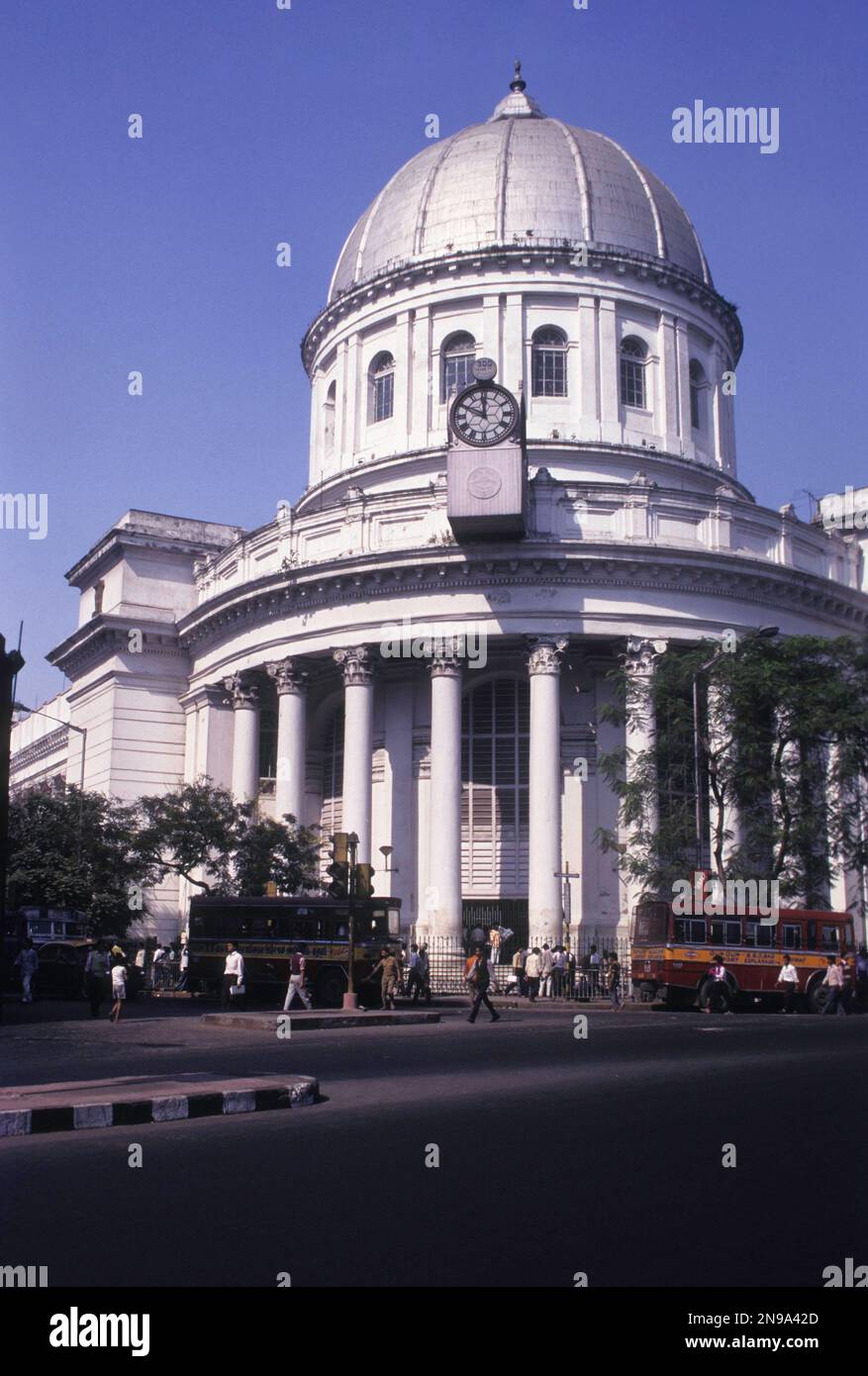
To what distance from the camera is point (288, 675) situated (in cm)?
4441

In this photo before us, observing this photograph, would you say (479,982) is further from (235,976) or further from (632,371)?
(632,371)

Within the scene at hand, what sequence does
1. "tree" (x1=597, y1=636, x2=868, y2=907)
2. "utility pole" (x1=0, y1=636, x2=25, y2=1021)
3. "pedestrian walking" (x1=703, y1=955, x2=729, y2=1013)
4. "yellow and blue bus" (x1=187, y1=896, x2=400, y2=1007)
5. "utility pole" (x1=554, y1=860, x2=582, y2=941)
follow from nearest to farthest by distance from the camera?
1. "utility pole" (x1=0, y1=636, x2=25, y2=1021)
2. "pedestrian walking" (x1=703, y1=955, x2=729, y2=1013)
3. "yellow and blue bus" (x1=187, y1=896, x2=400, y2=1007)
4. "tree" (x1=597, y1=636, x2=868, y2=907)
5. "utility pole" (x1=554, y1=860, x2=582, y2=941)

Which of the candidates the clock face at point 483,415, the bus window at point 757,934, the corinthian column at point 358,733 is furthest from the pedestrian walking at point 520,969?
the clock face at point 483,415

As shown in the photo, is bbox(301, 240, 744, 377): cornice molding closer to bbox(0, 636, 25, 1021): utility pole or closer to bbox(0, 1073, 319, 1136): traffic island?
bbox(0, 636, 25, 1021): utility pole

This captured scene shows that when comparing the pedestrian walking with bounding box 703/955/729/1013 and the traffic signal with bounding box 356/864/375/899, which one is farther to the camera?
the pedestrian walking with bounding box 703/955/729/1013

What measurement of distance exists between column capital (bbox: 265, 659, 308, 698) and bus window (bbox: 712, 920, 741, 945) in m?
16.3

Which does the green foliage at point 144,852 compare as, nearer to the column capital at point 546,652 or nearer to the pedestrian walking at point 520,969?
the pedestrian walking at point 520,969

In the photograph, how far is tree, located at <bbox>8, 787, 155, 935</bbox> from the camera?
135ft

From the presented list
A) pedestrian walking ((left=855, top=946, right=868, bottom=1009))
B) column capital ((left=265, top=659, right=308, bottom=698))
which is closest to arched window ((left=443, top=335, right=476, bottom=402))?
column capital ((left=265, top=659, right=308, bottom=698))

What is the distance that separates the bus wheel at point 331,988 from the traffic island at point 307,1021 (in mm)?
5410

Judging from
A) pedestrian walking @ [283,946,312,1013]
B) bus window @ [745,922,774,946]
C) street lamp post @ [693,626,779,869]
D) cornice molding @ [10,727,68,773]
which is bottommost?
pedestrian walking @ [283,946,312,1013]

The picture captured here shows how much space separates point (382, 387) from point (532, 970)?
23.9 m

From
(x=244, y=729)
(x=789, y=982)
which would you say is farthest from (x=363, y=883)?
(x=244, y=729)
